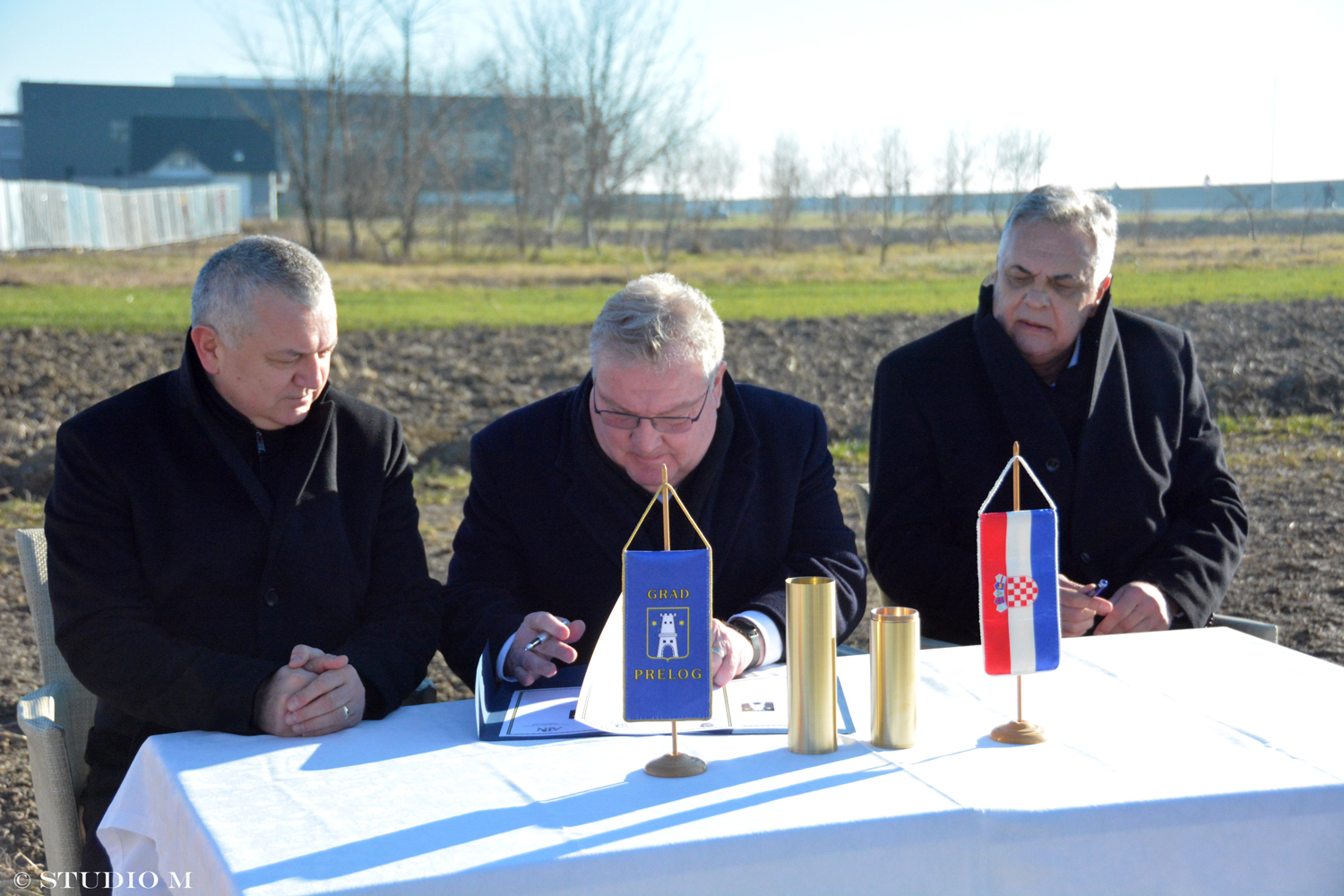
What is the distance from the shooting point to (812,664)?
1.56 metres

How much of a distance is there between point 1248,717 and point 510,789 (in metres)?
1.09

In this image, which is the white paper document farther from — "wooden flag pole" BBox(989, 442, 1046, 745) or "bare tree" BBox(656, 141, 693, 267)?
"bare tree" BBox(656, 141, 693, 267)

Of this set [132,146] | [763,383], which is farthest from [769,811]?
[132,146]

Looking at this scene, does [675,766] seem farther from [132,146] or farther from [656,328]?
[132,146]

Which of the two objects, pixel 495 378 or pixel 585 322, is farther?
pixel 585 322

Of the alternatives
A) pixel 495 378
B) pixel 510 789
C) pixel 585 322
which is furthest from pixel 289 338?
pixel 585 322

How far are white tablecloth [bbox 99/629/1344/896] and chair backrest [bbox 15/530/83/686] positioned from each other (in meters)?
0.78

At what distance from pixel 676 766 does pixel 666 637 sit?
0.58ft

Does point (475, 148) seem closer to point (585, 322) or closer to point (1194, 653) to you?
point (585, 322)

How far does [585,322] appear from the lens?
15.2 meters

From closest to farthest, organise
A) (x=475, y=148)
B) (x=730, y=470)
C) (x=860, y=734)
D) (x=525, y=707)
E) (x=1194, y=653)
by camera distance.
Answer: (x=860, y=734) → (x=525, y=707) → (x=1194, y=653) → (x=730, y=470) → (x=475, y=148)

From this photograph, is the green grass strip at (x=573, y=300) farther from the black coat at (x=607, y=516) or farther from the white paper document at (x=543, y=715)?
the white paper document at (x=543, y=715)

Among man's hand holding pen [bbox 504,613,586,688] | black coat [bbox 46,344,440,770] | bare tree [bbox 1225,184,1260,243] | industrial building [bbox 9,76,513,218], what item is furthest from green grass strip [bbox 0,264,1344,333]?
industrial building [bbox 9,76,513,218]

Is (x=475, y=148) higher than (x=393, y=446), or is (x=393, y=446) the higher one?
(x=475, y=148)
